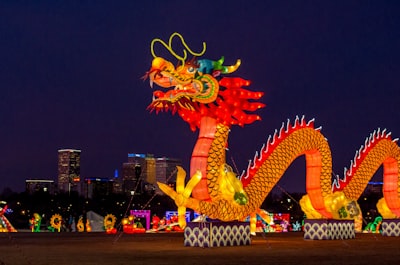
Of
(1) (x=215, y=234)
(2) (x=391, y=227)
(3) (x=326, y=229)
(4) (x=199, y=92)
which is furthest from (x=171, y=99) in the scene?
(2) (x=391, y=227)

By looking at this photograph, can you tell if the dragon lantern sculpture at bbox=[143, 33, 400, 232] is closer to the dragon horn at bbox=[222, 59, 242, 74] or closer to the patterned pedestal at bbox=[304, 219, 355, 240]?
the dragon horn at bbox=[222, 59, 242, 74]

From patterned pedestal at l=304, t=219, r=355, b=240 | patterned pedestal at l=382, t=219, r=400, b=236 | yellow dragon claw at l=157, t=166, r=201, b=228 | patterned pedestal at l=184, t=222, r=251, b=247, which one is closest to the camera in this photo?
yellow dragon claw at l=157, t=166, r=201, b=228

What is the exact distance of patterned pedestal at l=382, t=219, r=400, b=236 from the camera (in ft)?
87.3

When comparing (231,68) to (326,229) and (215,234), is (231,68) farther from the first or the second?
(326,229)

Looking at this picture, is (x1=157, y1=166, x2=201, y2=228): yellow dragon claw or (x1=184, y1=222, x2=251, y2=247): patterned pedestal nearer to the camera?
(x1=157, y1=166, x2=201, y2=228): yellow dragon claw

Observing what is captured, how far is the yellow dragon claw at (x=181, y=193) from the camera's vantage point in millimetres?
16938

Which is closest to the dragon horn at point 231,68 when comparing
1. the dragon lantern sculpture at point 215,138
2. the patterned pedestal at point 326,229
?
the dragon lantern sculpture at point 215,138

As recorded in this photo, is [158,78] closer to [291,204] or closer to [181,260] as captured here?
[181,260]

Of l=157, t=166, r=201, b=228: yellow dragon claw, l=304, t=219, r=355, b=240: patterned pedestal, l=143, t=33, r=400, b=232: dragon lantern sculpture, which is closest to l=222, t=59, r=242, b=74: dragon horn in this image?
l=143, t=33, r=400, b=232: dragon lantern sculpture

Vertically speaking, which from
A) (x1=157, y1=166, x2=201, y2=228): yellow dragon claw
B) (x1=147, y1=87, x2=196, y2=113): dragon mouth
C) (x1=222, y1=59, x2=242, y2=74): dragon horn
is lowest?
(x1=157, y1=166, x2=201, y2=228): yellow dragon claw

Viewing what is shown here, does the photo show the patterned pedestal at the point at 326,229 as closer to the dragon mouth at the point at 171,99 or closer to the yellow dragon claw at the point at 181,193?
the yellow dragon claw at the point at 181,193

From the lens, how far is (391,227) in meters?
26.9

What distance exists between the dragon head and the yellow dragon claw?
191cm

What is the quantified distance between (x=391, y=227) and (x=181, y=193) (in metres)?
13.3
